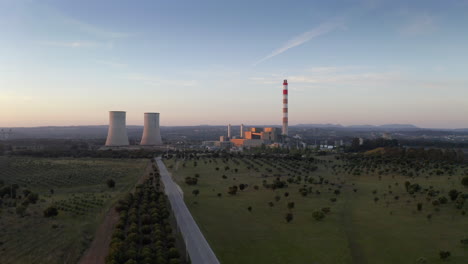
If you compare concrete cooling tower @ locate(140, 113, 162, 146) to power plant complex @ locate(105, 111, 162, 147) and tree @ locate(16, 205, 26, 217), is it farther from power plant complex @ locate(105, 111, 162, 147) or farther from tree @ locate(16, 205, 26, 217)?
tree @ locate(16, 205, 26, 217)

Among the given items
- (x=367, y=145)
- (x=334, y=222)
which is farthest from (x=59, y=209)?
(x=367, y=145)

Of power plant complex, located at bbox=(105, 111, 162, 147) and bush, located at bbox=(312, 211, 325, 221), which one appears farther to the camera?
power plant complex, located at bbox=(105, 111, 162, 147)

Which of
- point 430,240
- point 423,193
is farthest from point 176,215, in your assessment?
point 423,193

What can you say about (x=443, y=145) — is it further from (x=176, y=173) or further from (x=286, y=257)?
(x=286, y=257)

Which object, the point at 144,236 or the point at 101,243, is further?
the point at 144,236

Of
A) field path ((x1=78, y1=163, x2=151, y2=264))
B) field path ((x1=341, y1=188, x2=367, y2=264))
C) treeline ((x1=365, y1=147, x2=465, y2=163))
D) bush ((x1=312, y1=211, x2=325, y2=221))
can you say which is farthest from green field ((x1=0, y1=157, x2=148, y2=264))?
treeline ((x1=365, y1=147, x2=465, y2=163))

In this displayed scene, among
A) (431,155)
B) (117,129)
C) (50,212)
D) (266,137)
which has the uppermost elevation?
(117,129)

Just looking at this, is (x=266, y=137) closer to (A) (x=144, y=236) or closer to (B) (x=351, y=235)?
(B) (x=351, y=235)

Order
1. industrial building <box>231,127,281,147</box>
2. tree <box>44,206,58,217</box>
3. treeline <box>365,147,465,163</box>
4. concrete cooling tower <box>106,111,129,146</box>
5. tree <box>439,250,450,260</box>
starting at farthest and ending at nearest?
1. industrial building <box>231,127,281,147</box>
2. concrete cooling tower <box>106,111,129,146</box>
3. treeline <box>365,147,465,163</box>
4. tree <box>44,206,58,217</box>
5. tree <box>439,250,450,260</box>
